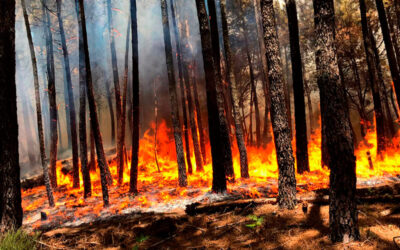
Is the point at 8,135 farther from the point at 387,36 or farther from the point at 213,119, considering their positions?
the point at 387,36

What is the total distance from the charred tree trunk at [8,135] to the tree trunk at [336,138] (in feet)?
23.0

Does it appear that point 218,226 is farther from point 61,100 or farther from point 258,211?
point 61,100

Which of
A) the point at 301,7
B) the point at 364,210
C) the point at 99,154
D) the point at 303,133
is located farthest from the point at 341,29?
the point at 99,154

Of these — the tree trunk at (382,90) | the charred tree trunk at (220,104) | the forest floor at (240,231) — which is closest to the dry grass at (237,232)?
the forest floor at (240,231)

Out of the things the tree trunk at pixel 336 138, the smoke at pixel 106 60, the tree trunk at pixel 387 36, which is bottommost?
the tree trunk at pixel 336 138

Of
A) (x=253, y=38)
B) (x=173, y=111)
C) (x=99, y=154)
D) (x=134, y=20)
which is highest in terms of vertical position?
(x=253, y=38)

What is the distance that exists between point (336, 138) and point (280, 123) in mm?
2147

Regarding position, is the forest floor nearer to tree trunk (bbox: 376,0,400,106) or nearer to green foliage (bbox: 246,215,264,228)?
green foliage (bbox: 246,215,264,228)

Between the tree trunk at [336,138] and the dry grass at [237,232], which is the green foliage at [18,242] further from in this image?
the tree trunk at [336,138]

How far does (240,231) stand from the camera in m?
5.38

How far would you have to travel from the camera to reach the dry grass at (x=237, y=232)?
4297 millimetres

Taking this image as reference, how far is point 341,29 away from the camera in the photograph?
1872 cm

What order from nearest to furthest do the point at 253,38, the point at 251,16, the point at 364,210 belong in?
the point at 364,210 → the point at 251,16 → the point at 253,38

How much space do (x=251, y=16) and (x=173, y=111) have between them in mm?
14923
